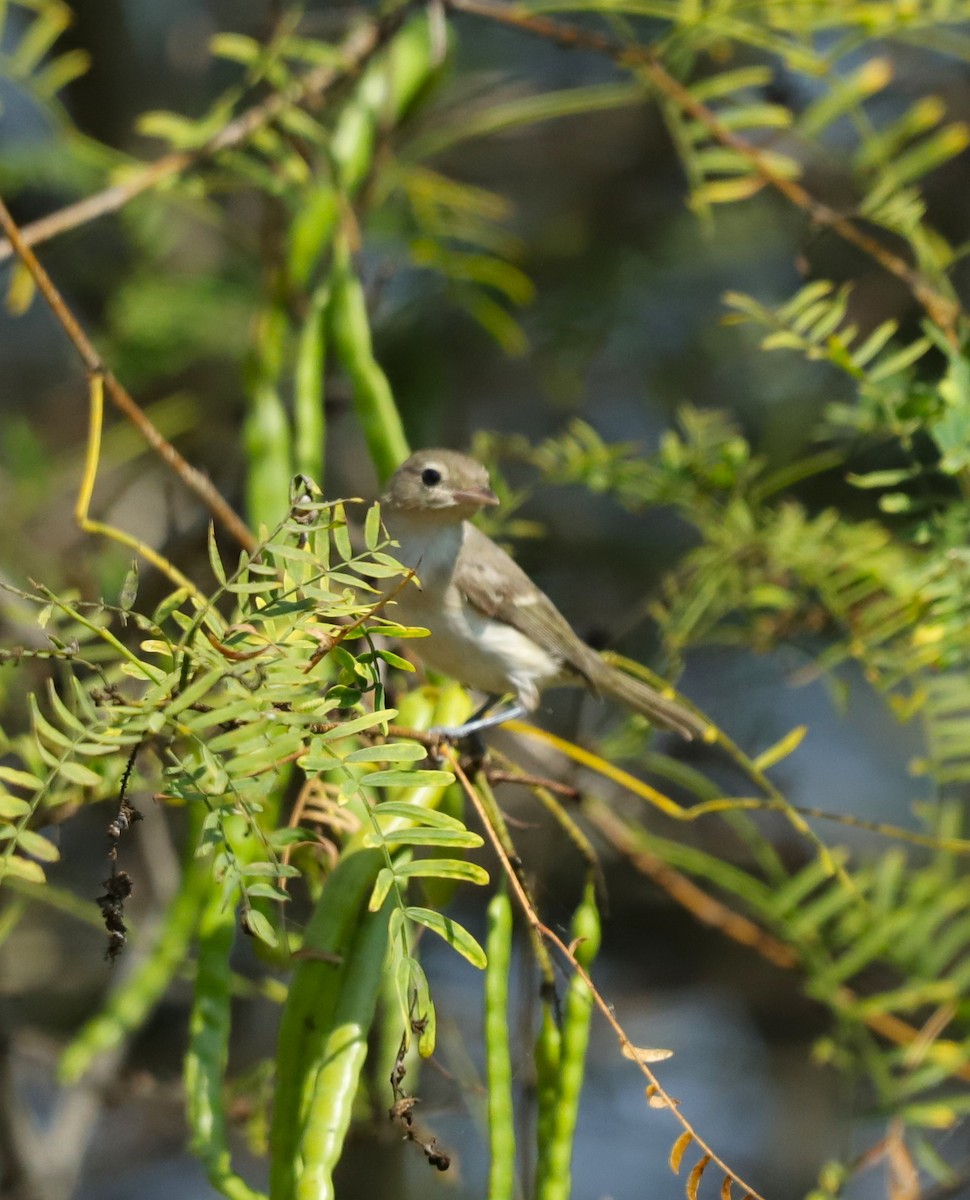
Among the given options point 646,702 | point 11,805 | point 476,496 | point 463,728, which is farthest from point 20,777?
point 646,702

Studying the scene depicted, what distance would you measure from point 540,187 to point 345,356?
3015 mm

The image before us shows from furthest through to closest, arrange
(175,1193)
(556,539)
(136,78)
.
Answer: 1. (136,78)
2. (175,1193)
3. (556,539)

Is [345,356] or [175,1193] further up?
[345,356]

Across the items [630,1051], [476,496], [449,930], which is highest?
[476,496]

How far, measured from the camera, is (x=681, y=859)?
2.41 m

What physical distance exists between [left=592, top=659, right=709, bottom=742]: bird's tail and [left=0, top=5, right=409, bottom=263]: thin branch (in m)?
1.24

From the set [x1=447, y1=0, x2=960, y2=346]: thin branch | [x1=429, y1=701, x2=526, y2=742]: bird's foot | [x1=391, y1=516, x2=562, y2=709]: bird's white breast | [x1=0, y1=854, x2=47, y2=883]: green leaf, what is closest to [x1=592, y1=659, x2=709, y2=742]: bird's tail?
[x1=391, y1=516, x2=562, y2=709]: bird's white breast

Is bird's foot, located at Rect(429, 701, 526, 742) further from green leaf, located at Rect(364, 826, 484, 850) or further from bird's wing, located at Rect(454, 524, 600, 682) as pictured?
green leaf, located at Rect(364, 826, 484, 850)

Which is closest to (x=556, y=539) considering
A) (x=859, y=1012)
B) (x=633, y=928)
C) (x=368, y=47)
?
(x=633, y=928)

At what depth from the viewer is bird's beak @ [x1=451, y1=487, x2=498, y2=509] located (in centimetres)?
223

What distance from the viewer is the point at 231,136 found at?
2.45m

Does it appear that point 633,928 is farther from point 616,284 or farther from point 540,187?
point 540,187

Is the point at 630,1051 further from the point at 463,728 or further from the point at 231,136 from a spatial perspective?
the point at 231,136

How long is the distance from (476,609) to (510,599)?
0.10m
